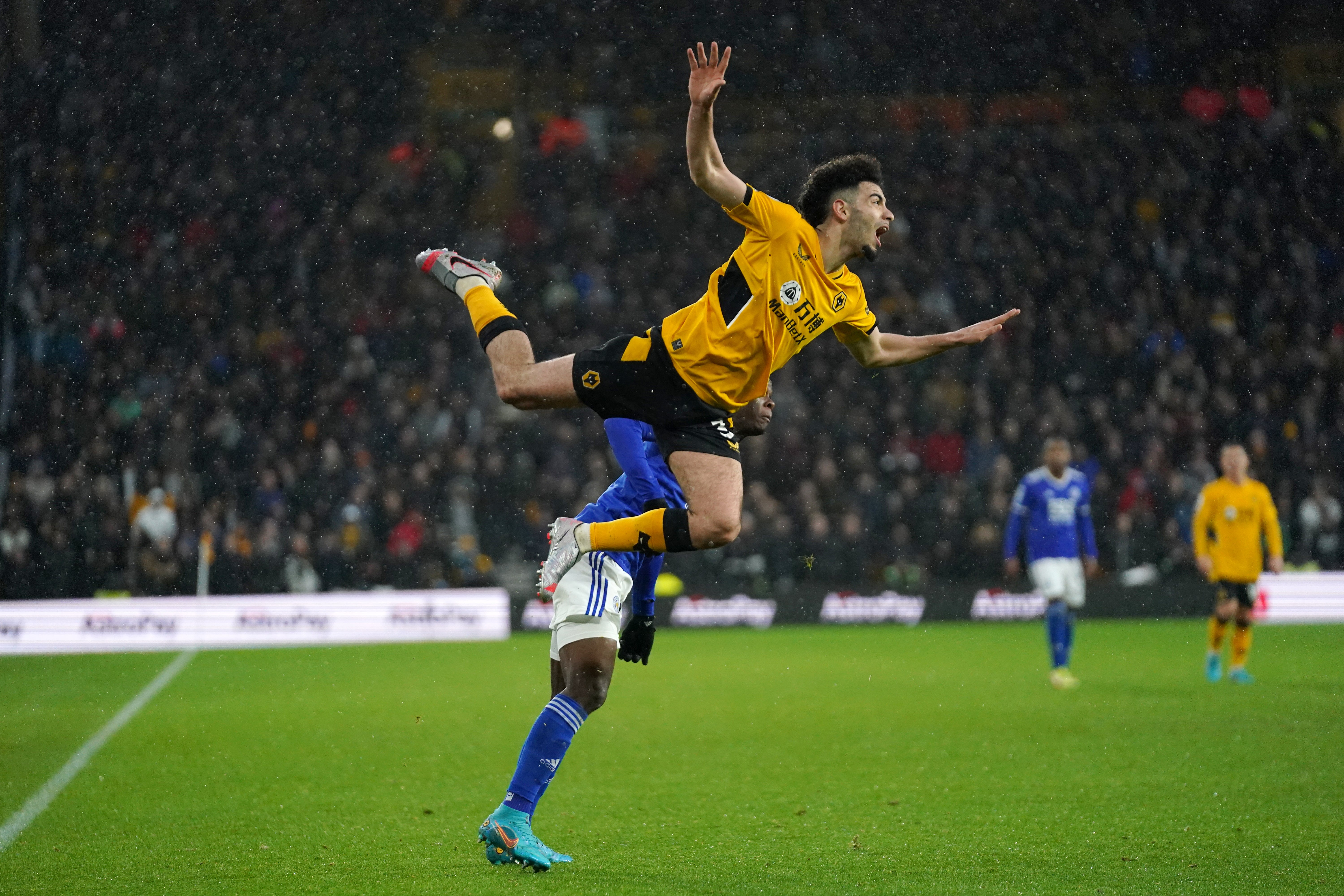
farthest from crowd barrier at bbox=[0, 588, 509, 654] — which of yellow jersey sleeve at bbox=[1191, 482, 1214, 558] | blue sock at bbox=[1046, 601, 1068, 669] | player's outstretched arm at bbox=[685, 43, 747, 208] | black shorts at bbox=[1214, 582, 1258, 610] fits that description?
player's outstretched arm at bbox=[685, 43, 747, 208]

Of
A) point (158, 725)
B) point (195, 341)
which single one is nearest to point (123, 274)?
point (195, 341)

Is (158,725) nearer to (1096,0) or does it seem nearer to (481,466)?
(481,466)

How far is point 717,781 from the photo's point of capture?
7180 millimetres

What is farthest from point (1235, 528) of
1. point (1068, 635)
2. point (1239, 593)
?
point (1068, 635)

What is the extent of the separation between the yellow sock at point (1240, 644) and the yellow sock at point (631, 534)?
834 cm

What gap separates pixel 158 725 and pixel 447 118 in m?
16.4

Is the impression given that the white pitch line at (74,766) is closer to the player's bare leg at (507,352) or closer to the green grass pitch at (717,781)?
the green grass pitch at (717,781)

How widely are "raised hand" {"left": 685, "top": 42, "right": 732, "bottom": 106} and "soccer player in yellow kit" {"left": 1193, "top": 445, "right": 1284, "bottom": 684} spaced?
27.5 feet

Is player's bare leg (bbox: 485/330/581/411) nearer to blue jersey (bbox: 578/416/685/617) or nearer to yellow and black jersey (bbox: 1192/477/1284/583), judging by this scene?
blue jersey (bbox: 578/416/685/617)

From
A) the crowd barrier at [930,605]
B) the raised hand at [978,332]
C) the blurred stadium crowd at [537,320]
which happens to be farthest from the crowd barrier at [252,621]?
the raised hand at [978,332]

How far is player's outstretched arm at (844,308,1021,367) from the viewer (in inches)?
232

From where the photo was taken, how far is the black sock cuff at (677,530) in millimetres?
5074

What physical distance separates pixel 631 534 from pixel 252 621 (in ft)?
41.7

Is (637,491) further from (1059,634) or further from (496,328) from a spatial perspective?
(1059,634)
